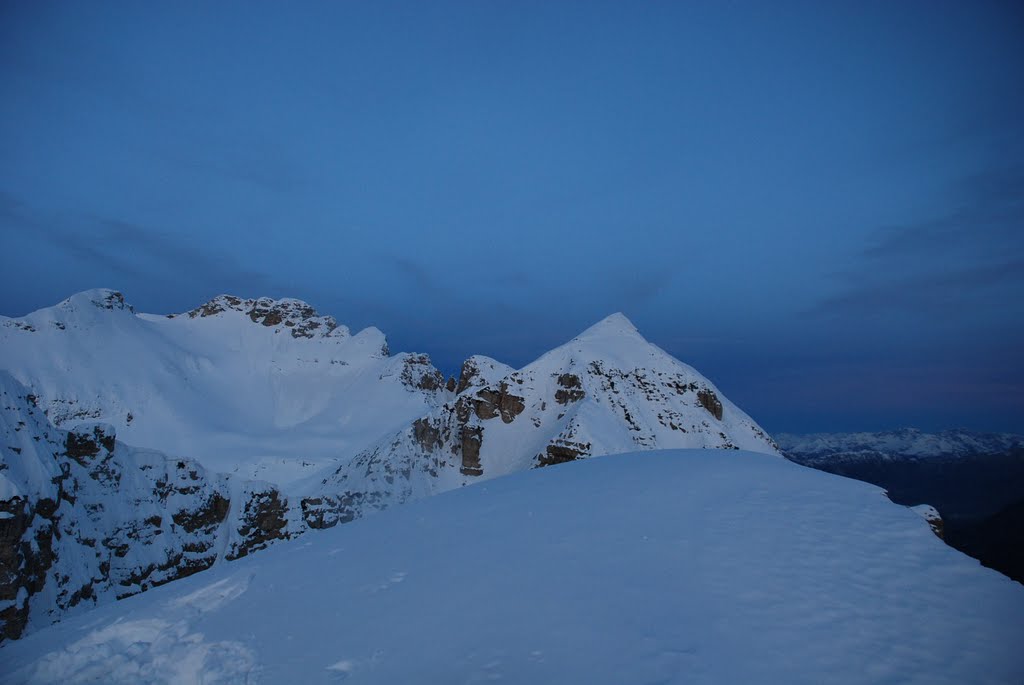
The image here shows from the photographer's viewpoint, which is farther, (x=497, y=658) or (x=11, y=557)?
(x=11, y=557)

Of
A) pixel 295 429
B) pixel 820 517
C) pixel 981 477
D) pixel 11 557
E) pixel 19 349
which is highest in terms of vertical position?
pixel 19 349

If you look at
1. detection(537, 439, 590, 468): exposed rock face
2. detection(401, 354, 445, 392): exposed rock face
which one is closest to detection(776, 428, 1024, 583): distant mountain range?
detection(537, 439, 590, 468): exposed rock face

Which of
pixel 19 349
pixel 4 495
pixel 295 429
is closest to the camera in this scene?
pixel 4 495

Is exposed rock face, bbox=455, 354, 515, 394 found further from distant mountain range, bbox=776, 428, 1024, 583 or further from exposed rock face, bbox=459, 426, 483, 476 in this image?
distant mountain range, bbox=776, 428, 1024, 583

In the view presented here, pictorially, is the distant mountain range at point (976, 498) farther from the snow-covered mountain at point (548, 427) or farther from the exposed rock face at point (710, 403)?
the snow-covered mountain at point (548, 427)

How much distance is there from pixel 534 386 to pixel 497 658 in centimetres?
6215

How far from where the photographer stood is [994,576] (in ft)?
19.0

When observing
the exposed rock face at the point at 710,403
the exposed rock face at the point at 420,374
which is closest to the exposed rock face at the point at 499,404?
the exposed rock face at the point at 710,403

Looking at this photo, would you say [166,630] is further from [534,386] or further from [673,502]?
[534,386]

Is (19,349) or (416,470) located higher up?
(19,349)

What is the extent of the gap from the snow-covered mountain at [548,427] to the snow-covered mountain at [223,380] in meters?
→ 18.2

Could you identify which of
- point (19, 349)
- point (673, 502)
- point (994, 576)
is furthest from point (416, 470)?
point (19, 349)

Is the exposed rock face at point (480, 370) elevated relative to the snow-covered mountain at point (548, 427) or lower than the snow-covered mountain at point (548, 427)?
elevated

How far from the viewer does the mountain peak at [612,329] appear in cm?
7769
